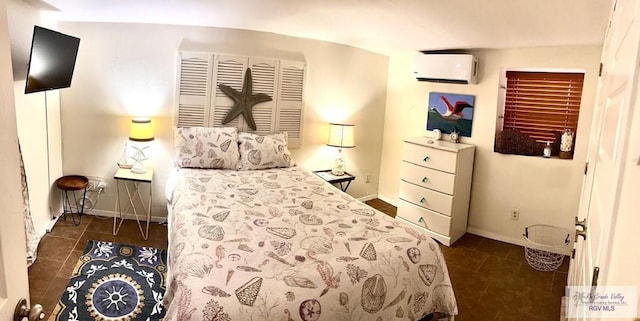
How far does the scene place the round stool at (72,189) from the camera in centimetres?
380

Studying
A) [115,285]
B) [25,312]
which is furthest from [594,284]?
[115,285]

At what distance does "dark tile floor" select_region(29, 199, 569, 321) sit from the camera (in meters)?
2.95

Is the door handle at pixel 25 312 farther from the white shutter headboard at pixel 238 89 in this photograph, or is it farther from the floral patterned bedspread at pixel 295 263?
the white shutter headboard at pixel 238 89

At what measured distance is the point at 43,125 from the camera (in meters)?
3.63

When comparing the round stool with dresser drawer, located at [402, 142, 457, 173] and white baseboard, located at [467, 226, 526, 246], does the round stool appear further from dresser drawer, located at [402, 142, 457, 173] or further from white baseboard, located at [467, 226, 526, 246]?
white baseboard, located at [467, 226, 526, 246]

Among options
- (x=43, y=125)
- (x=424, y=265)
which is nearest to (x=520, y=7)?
(x=424, y=265)

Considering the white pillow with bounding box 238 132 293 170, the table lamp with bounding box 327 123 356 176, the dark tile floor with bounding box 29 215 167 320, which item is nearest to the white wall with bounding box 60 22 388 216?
the dark tile floor with bounding box 29 215 167 320

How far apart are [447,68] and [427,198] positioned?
1.33 metres

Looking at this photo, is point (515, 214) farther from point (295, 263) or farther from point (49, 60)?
point (49, 60)

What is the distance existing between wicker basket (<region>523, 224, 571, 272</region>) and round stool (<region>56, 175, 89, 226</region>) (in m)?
4.06

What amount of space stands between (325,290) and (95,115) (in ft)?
10.5

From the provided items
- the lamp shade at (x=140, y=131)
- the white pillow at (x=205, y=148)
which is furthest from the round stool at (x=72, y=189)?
the white pillow at (x=205, y=148)

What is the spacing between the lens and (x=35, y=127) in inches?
137

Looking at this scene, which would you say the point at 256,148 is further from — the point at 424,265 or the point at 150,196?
the point at 424,265
